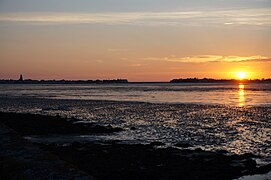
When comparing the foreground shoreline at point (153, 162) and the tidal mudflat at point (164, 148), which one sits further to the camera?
the tidal mudflat at point (164, 148)

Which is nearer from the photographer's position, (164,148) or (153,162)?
(153,162)

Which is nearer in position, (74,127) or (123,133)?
(123,133)

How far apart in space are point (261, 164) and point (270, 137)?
8346mm

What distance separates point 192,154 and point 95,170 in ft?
19.3

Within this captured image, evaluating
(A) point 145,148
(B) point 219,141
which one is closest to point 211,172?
(A) point 145,148

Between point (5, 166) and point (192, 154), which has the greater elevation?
point (5, 166)

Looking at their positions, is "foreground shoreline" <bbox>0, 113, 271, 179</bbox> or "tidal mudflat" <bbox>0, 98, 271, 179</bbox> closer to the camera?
"foreground shoreline" <bbox>0, 113, 271, 179</bbox>

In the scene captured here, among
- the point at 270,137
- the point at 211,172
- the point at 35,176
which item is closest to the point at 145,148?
the point at 211,172

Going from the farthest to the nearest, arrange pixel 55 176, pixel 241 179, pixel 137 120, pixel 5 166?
pixel 137 120
pixel 241 179
pixel 5 166
pixel 55 176

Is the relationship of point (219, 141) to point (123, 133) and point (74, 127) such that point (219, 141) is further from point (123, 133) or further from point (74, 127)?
point (74, 127)

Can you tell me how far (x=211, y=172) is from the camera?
575 inches

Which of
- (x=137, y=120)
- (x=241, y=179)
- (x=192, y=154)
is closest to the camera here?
(x=241, y=179)

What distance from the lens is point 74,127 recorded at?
30.1m

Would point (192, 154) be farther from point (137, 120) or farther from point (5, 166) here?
point (137, 120)
